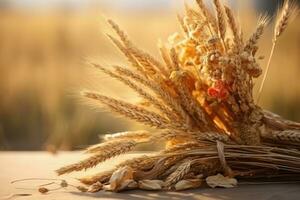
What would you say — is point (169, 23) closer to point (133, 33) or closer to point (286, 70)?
point (133, 33)

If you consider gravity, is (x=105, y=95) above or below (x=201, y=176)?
above

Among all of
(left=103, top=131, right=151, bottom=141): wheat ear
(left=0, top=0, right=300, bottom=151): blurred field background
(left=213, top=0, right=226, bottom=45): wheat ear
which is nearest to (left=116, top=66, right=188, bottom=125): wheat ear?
(left=103, top=131, right=151, bottom=141): wheat ear

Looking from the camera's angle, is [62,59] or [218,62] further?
[62,59]

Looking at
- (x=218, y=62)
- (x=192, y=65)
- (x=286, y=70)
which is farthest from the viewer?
(x=286, y=70)

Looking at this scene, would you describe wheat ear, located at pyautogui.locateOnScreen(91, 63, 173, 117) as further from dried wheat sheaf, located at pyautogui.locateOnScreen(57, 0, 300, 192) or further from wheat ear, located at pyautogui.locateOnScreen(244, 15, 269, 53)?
wheat ear, located at pyautogui.locateOnScreen(244, 15, 269, 53)

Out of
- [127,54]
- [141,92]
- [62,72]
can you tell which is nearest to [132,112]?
[141,92]

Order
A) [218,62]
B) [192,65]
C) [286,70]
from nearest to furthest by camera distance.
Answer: [218,62]
[192,65]
[286,70]

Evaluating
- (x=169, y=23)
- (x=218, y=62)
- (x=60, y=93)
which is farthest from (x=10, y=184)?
(x=169, y=23)
